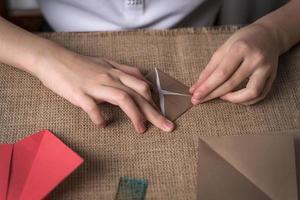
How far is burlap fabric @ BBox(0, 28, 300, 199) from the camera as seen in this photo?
0.53 meters

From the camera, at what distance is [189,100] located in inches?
24.2

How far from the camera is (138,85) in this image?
23.2 inches

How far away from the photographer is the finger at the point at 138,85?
0.59m

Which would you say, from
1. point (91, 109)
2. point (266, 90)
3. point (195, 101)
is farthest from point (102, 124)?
point (266, 90)

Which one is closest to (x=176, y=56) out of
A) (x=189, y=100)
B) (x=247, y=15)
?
(x=189, y=100)

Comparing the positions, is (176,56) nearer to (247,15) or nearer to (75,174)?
(75,174)

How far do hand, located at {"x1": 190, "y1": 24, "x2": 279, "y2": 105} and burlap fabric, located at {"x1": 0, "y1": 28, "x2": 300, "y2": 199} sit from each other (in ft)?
0.06

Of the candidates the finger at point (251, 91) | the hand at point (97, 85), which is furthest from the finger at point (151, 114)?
the finger at point (251, 91)

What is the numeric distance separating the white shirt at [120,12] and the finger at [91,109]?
0.86 ft

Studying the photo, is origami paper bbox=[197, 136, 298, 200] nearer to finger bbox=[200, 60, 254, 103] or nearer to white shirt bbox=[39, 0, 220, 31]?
finger bbox=[200, 60, 254, 103]

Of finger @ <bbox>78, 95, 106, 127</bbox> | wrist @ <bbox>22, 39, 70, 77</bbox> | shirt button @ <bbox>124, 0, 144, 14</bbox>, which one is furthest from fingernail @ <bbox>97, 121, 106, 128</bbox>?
shirt button @ <bbox>124, 0, 144, 14</bbox>

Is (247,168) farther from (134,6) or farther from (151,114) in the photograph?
(134,6)

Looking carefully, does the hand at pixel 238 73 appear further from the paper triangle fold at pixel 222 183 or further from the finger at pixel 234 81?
the paper triangle fold at pixel 222 183

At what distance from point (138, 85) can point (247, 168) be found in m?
0.19
